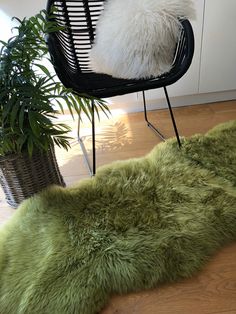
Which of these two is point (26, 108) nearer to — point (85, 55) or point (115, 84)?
point (115, 84)

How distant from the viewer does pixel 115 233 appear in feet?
3.66

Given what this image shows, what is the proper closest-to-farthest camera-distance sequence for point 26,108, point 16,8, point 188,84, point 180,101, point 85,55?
point 26,108, point 85,55, point 16,8, point 188,84, point 180,101

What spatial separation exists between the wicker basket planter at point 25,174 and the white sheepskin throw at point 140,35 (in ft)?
1.70

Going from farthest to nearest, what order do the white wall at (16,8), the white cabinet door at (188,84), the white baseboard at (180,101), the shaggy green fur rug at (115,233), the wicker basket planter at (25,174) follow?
the white baseboard at (180,101)
the white cabinet door at (188,84)
the white wall at (16,8)
the wicker basket planter at (25,174)
the shaggy green fur rug at (115,233)

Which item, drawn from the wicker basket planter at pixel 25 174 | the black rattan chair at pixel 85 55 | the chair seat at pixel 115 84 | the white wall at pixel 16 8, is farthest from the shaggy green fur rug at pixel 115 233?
the white wall at pixel 16 8

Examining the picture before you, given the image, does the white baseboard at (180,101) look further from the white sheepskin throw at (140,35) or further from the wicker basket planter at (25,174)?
the wicker basket planter at (25,174)

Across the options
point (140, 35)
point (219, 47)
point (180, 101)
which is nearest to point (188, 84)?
point (180, 101)

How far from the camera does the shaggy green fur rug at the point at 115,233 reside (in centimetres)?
97

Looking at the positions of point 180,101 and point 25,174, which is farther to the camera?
point 180,101

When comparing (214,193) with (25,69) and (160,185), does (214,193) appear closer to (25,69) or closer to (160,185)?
(160,185)

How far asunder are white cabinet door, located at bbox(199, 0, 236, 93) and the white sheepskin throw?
52 cm

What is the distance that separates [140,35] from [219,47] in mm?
784

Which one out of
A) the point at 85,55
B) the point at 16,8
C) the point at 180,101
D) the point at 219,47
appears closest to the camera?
the point at 85,55

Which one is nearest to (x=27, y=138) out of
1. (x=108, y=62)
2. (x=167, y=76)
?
(x=108, y=62)
